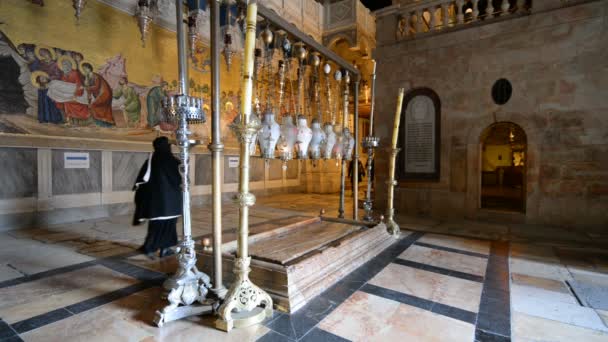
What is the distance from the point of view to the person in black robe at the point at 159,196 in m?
3.70

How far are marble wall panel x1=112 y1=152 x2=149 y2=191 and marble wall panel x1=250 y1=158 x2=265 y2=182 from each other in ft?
13.0

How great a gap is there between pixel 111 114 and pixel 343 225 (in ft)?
19.0

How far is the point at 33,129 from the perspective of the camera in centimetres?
571

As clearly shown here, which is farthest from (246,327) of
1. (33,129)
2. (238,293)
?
(33,129)

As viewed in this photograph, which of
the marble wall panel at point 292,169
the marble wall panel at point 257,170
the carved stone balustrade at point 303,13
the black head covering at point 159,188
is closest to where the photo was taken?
the black head covering at point 159,188

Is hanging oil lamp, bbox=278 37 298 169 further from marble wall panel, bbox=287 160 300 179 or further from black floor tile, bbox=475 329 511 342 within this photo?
marble wall panel, bbox=287 160 300 179

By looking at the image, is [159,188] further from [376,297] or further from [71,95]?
[71,95]

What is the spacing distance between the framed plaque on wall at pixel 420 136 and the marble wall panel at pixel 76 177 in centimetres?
688

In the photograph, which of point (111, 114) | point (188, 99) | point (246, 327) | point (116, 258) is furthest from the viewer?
point (111, 114)

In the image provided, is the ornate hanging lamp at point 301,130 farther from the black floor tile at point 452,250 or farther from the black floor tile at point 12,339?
the black floor tile at point 12,339

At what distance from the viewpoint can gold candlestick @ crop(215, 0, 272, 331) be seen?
6.75ft

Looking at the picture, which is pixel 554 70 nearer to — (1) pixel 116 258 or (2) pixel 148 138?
(1) pixel 116 258

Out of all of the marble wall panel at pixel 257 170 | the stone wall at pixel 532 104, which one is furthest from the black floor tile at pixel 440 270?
the marble wall panel at pixel 257 170

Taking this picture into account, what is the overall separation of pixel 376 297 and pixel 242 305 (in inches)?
45.6
